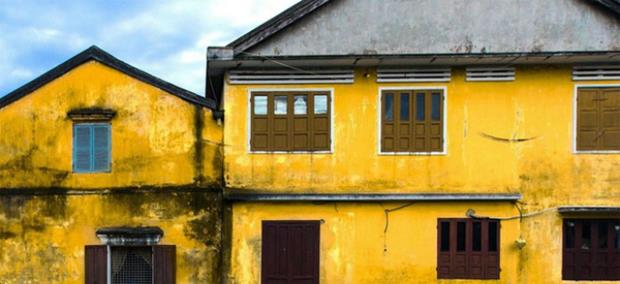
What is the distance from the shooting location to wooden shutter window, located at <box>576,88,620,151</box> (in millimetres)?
10555

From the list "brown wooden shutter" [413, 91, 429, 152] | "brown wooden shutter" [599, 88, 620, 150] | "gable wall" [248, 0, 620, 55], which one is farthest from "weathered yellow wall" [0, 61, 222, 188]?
"brown wooden shutter" [599, 88, 620, 150]

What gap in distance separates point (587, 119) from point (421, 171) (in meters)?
3.59

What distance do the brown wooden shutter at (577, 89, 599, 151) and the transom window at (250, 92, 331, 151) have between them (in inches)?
205

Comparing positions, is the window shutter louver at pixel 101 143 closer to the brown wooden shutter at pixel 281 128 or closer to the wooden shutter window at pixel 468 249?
the brown wooden shutter at pixel 281 128

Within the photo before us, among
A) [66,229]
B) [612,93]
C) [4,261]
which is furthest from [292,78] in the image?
[4,261]

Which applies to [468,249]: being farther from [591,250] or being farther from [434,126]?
[434,126]

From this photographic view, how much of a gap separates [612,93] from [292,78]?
6.62m

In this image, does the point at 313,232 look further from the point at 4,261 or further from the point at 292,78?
the point at 4,261

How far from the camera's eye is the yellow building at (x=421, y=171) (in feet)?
34.8

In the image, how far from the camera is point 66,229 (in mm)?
10844

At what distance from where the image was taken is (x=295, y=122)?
1076cm

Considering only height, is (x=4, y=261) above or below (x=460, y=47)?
below

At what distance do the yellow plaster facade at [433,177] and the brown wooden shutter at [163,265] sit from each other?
130cm

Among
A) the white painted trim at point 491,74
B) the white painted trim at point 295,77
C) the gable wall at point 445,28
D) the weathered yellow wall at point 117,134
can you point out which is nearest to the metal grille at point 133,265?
the weathered yellow wall at point 117,134
